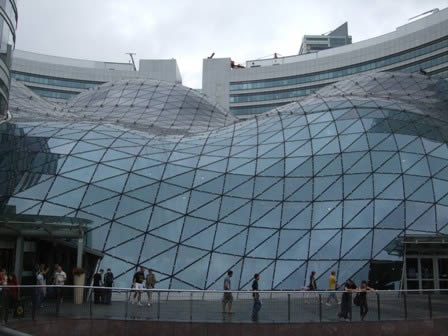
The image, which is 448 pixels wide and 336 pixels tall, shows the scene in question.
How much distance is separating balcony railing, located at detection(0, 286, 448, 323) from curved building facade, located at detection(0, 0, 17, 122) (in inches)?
580

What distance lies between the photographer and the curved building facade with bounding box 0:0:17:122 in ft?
87.2

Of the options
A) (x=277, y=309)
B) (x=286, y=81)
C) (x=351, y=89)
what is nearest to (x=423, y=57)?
(x=286, y=81)

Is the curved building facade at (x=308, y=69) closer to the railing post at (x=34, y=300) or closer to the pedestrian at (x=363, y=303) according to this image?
the pedestrian at (x=363, y=303)

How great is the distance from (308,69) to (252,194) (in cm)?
8882

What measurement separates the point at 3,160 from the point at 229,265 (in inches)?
581

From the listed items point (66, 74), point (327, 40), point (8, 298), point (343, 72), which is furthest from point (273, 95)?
point (8, 298)

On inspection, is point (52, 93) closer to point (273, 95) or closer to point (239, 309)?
point (273, 95)

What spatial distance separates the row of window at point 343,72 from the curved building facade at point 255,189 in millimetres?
67254

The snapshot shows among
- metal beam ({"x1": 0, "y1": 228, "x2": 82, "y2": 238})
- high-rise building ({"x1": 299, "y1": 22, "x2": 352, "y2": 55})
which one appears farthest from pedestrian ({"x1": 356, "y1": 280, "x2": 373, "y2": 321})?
high-rise building ({"x1": 299, "y1": 22, "x2": 352, "y2": 55})

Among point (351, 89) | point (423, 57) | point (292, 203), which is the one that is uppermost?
point (423, 57)

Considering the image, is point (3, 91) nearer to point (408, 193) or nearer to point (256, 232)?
point (256, 232)

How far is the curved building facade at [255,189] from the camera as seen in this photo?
2495 cm

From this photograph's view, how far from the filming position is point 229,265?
82.4 feet

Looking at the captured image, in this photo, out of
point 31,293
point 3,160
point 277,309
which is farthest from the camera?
point 3,160
